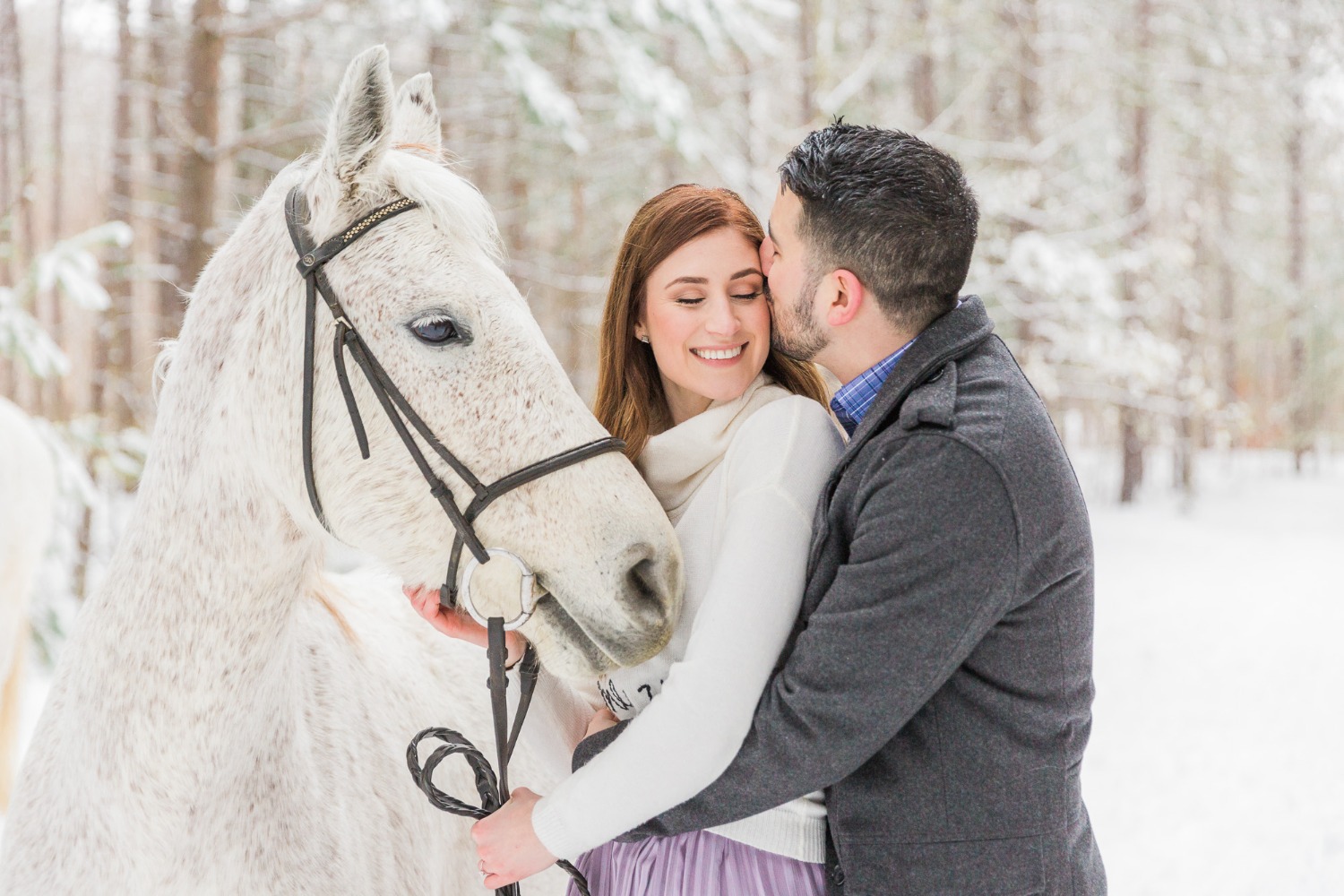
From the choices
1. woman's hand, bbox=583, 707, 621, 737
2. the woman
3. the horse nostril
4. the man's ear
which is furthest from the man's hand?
the man's ear

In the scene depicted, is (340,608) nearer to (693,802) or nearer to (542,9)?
(693,802)

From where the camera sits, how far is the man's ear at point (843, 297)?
1.40 meters

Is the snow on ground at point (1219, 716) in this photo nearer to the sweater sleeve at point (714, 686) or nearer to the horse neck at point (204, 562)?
the sweater sleeve at point (714, 686)

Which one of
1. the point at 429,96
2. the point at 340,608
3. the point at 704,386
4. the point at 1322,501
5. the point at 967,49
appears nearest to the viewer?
the point at 704,386

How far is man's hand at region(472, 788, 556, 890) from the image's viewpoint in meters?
1.38

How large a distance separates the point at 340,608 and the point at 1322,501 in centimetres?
1692

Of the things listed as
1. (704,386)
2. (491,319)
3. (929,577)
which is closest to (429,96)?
(491,319)

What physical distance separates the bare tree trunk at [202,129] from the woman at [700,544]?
433 centimetres

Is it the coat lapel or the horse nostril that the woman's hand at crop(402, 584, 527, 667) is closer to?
the horse nostril

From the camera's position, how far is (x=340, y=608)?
6.73 feet

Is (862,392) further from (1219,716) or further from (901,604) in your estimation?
(1219,716)

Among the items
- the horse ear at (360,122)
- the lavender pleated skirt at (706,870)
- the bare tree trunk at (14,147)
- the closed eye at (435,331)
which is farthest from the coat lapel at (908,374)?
the bare tree trunk at (14,147)

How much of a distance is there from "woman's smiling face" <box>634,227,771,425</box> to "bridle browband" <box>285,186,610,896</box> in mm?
266

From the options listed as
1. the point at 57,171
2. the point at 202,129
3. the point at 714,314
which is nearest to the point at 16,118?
the point at 57,171
